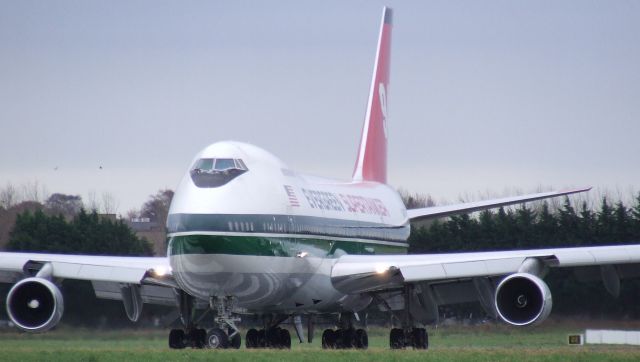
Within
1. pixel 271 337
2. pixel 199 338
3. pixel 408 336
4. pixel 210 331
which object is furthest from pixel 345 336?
pixel 210 331

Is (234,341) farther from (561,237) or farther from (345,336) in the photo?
(561,237)

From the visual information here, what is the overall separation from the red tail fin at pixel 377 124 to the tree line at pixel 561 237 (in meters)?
7.13

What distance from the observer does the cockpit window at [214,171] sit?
85.5 feet

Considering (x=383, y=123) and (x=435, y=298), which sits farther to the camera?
(x=383, y=123)

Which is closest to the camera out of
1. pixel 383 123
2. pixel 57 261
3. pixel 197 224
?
pixel 197 224

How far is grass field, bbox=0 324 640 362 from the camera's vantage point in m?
21.8

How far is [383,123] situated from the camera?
42.1m

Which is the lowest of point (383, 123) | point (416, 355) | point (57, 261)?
point (416, 355)

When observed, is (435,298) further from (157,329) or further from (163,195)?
(163,195)

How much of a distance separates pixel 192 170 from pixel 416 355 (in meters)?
6.35

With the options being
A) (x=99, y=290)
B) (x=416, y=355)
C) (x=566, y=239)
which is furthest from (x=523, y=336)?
(x=416, y=355)

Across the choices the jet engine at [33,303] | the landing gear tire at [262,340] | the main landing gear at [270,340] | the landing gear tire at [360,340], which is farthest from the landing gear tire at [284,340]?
the jet engine at [33,303]

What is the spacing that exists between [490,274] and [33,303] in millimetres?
9328

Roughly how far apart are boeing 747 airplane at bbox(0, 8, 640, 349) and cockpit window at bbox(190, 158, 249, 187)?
1.0 inches
